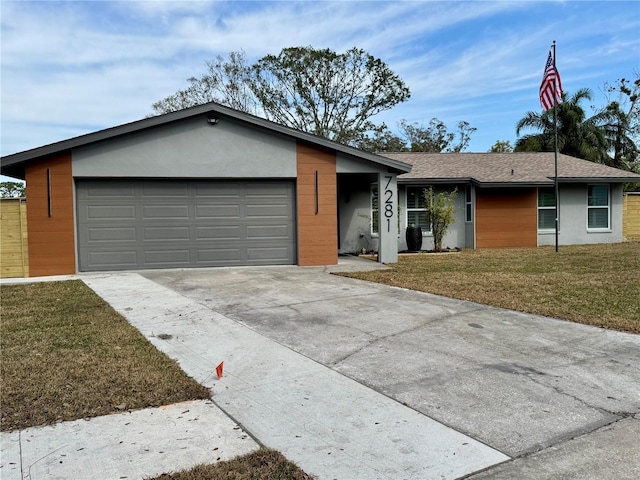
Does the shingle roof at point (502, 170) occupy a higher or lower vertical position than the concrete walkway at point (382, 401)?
higher

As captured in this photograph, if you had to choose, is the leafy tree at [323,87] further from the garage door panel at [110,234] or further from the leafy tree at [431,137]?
the garage door panel at [110,234]

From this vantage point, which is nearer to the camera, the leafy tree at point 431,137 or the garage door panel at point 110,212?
the garage door panel at point 110,212

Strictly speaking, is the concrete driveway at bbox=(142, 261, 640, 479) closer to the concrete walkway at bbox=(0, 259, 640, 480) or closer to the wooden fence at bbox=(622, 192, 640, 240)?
the concrete walkway at bbox=(0, 259, 640, 480)

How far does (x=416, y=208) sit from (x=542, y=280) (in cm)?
819

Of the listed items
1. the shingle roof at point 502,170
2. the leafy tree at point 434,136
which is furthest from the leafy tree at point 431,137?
the shingle roof at point 502,170

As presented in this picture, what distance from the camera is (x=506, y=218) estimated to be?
60.3 ft

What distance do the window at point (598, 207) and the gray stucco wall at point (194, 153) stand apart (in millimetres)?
12709

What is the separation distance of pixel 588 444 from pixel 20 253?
1210 cm

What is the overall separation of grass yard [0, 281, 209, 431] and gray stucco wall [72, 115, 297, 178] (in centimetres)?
530

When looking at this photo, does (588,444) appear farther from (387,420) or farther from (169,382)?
(169,382)

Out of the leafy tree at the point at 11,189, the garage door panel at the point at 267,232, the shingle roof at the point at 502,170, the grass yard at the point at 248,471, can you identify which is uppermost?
the leafy tree at the point at 11,189

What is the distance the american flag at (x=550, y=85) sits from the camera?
1553 centimetres

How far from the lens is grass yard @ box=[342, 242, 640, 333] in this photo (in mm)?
7348

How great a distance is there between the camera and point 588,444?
3.39m
